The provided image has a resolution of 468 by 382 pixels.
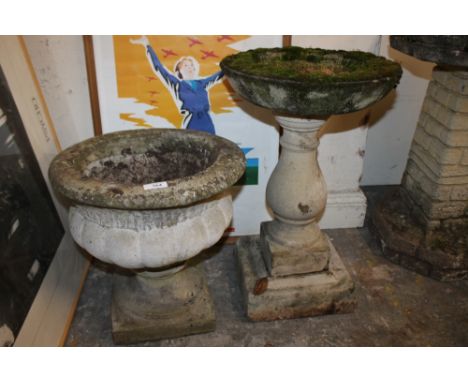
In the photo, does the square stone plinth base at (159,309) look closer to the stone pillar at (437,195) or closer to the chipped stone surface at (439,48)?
the stone pillar at (437,195)

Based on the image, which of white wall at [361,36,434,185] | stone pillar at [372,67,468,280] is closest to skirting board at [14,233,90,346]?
stone pillar at [372,67,468,280]

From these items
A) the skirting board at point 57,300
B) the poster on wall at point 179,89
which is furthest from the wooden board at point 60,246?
the poster on wall at point 179,89

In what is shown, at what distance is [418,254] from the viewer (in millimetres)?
2461

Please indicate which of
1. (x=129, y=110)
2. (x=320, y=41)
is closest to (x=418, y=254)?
(x=320, y=41)

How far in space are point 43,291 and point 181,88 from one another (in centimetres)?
126

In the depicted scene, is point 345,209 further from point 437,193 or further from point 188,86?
point 188,86

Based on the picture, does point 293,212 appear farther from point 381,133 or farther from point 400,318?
point 381,133

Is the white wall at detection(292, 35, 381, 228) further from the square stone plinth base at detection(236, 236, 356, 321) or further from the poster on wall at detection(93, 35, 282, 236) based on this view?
the square stone plinth base at detection(236, 236, 356, 321)

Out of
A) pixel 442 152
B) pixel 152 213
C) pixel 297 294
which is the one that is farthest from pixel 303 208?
pixel 442 152

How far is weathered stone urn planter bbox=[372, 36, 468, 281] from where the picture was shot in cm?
224

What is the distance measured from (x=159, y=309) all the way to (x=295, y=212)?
0.82 meters

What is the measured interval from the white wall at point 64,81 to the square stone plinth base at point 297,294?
128 cm

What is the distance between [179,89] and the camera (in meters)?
2.35

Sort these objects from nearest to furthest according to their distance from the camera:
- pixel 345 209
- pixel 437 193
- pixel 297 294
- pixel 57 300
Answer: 1. pixel 57 300
2. pixel 297 294
3. pixel 437 193
4. pixel 345 209
